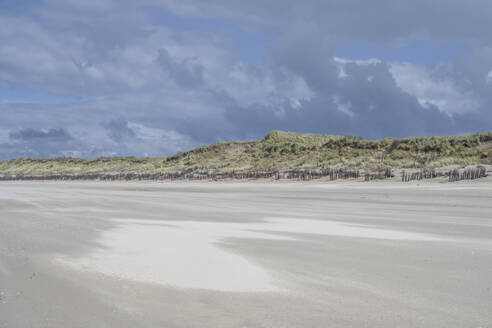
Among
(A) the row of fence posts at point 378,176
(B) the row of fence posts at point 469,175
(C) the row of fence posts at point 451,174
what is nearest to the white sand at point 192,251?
(B) the row of fence posts at point 469,175

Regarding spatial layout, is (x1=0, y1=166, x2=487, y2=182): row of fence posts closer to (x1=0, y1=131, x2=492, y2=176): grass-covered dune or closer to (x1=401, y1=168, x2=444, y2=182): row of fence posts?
(x1=401, y1=168, x2=444, y2=182): row of fence posts

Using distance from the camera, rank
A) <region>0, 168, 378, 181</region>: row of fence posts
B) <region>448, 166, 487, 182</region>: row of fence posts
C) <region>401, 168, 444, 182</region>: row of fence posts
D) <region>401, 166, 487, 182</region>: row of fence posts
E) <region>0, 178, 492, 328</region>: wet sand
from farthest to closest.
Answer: <region>0, 168, 378, 181</region>: row of fence posts → <region>401, 168, 444, 182</region>: row of fence posts → <region>401, 166, 487, 182</region>: row of fence posts → <region>448, 166, 487, 182</region>: row of fence posts → <region>0, 178, 492, 328</region>: wet sand

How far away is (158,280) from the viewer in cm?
501

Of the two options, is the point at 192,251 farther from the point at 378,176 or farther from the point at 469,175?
the point at 378,176

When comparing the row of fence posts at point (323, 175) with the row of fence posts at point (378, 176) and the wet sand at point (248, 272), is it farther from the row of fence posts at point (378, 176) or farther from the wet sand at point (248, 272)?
the wet sand at point (248, 272)

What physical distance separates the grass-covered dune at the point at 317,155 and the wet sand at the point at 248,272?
65.5ft

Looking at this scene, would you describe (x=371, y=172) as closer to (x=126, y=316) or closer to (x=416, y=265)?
(x=416, y=265)

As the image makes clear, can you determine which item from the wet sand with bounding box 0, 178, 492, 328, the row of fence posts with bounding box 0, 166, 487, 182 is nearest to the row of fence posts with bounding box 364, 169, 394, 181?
the row of fence posts with bounding box 0, 166, 487, 182

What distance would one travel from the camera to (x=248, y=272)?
5.36m

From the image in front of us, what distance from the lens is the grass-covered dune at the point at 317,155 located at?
29.4 metres

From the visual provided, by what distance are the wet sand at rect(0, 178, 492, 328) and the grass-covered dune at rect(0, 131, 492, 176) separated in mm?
19954

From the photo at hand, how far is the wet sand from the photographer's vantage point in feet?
12.5

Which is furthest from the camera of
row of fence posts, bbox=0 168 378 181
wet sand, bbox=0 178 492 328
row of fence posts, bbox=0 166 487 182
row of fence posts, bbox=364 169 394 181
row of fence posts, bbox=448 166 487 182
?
row of fence posts, bbox=0 168 378 181

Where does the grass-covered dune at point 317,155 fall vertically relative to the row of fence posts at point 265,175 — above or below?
above
